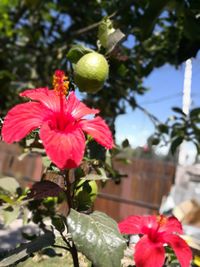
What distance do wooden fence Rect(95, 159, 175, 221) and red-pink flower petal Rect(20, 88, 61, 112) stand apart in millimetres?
4840

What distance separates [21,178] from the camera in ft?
21.5

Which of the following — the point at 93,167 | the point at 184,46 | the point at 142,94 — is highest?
the point at 142,94

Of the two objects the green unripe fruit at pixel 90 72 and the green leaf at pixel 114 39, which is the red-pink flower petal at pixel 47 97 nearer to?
the green unripe fruit at pixel 90 72

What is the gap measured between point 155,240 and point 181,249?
7 centimetres

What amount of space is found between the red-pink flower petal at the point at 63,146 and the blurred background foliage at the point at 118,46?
24 cm

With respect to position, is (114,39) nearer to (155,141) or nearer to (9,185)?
(9,185)

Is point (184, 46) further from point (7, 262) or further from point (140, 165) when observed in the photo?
point (140, 165)

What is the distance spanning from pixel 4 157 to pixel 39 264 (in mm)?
7222

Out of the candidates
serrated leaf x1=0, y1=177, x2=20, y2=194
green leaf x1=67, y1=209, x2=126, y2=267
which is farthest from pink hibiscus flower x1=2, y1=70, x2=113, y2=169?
serrated leaf x1=0, y1=177, x2=20, y2=194

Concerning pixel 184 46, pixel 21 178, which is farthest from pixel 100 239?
pixel 21 178

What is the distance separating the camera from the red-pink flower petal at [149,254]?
2.35 ft

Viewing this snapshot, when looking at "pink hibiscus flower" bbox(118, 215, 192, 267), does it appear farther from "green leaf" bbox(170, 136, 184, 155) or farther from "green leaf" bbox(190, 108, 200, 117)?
"green leaf" bbox(190, 108, 200, 117)

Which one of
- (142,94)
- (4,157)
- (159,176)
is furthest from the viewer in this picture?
(4,157)

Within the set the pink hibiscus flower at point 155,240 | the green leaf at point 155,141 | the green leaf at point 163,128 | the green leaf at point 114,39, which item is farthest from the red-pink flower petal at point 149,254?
the green leaf at point 163,128
